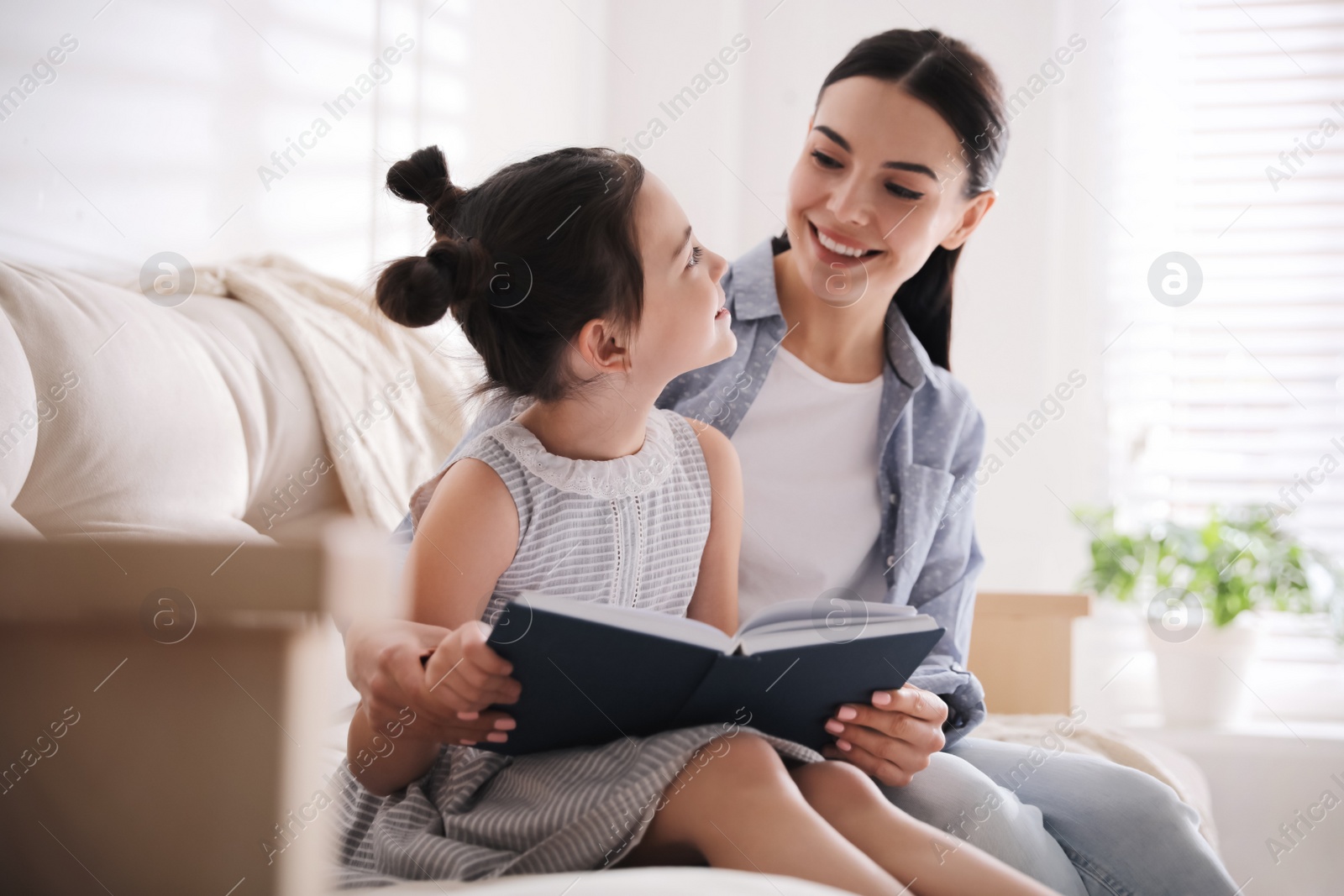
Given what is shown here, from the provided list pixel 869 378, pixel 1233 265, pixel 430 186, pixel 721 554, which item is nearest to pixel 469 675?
pixel 721 554

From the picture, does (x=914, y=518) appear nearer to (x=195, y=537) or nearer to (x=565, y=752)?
(x=565, y=752)

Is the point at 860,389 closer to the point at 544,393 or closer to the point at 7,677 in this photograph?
the point at 544,393

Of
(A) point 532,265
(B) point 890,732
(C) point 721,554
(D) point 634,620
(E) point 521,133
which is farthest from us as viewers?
(E) point 521,133

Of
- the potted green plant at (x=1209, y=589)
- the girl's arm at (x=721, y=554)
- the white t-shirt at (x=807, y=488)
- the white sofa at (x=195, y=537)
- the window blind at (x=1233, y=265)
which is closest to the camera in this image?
the white sofa at (x=195, y=537)

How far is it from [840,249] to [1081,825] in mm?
733

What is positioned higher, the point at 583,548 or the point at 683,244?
the point at 683,244

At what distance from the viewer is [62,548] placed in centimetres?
58

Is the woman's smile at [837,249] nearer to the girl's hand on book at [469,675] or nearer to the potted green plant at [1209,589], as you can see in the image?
the girl's hand on book at [469,675]

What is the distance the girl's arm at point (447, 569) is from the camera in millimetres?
955

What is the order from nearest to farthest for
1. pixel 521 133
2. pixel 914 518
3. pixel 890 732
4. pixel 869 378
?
pixel 890 732
pixel 914 518
pixel 869 378
pixel 521 133

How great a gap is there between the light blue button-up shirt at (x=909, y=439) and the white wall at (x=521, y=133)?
0.44 metres

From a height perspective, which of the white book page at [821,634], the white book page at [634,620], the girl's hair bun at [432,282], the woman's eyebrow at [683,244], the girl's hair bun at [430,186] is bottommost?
the white book page at [821,634]

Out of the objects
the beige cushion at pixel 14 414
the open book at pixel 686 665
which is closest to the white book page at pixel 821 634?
the open book at pixel 686 665

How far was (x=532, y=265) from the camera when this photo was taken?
3.49 ft
